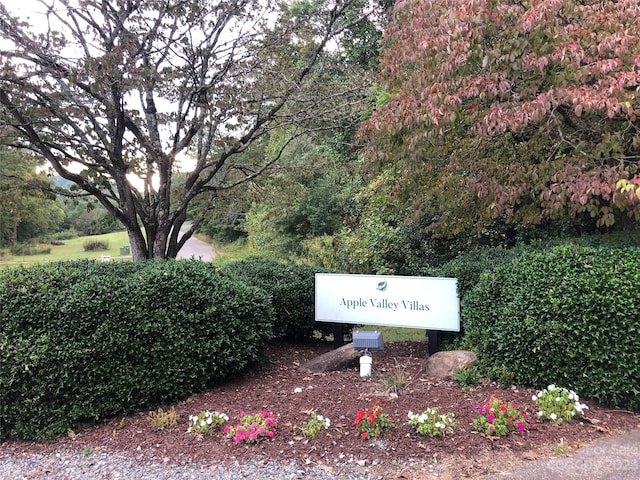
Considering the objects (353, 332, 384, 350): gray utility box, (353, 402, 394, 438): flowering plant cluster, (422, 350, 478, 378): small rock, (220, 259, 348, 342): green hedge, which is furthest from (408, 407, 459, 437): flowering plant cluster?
(220, 259, 348, 342): green hedge

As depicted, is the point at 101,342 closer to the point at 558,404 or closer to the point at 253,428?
the point at 253,428

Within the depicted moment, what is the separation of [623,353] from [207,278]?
331 cm

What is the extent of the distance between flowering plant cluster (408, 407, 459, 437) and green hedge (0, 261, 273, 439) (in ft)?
5.66

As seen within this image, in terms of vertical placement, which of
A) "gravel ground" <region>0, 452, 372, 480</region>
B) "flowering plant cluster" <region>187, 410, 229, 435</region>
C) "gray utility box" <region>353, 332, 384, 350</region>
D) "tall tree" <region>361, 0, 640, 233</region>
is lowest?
"gravel ground" <region>0, 452, 372, 480</region>

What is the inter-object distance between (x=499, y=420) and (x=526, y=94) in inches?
106

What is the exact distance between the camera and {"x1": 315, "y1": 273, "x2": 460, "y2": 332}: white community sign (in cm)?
472

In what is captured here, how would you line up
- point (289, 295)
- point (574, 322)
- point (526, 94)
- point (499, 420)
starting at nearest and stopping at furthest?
point (499, 420), point (574, 322), point (526, 94), point (289, 295)

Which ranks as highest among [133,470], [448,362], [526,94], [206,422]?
[526,94]

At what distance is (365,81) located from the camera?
7227mm

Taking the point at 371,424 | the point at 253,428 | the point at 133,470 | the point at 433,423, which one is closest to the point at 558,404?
the point at 433,423

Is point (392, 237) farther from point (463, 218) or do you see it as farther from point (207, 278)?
point (207, 278)

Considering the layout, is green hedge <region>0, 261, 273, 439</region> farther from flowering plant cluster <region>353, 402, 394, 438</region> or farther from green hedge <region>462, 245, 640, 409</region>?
green hedge <region>462, 245, 640, 409</region>

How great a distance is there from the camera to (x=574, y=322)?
3361 mm

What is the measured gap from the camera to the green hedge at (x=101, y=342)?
333 centimetres
